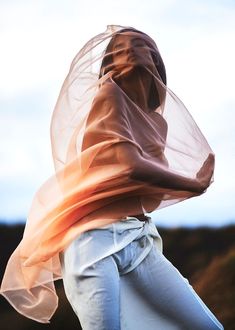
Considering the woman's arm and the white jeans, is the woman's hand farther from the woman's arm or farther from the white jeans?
the white jeans

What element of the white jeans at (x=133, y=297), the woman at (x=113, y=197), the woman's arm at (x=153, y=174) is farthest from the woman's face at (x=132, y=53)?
the white jeans at (x=133, y=297)

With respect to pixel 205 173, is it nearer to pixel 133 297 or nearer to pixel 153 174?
pixel 153 174

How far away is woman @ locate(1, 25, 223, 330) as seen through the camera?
1.83 m

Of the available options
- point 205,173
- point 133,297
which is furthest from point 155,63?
point 133,297

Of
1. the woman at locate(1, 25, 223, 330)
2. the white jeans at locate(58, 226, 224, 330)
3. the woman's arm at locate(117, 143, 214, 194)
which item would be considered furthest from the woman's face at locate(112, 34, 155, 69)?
the white jeans at locate(58, 226, 224, 330)

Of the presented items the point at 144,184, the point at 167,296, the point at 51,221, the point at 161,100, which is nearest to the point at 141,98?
the point at 161,100

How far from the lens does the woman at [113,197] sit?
183 cm

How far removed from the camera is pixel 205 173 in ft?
6.47

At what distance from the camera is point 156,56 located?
207cm

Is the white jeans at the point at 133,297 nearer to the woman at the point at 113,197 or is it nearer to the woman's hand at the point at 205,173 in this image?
the woman at the point at 113,197

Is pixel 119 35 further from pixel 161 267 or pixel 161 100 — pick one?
pixel 161 267

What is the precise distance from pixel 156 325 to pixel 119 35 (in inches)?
31.5

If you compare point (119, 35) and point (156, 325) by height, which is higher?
point (119, 35)

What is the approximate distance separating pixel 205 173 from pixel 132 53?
378mm
